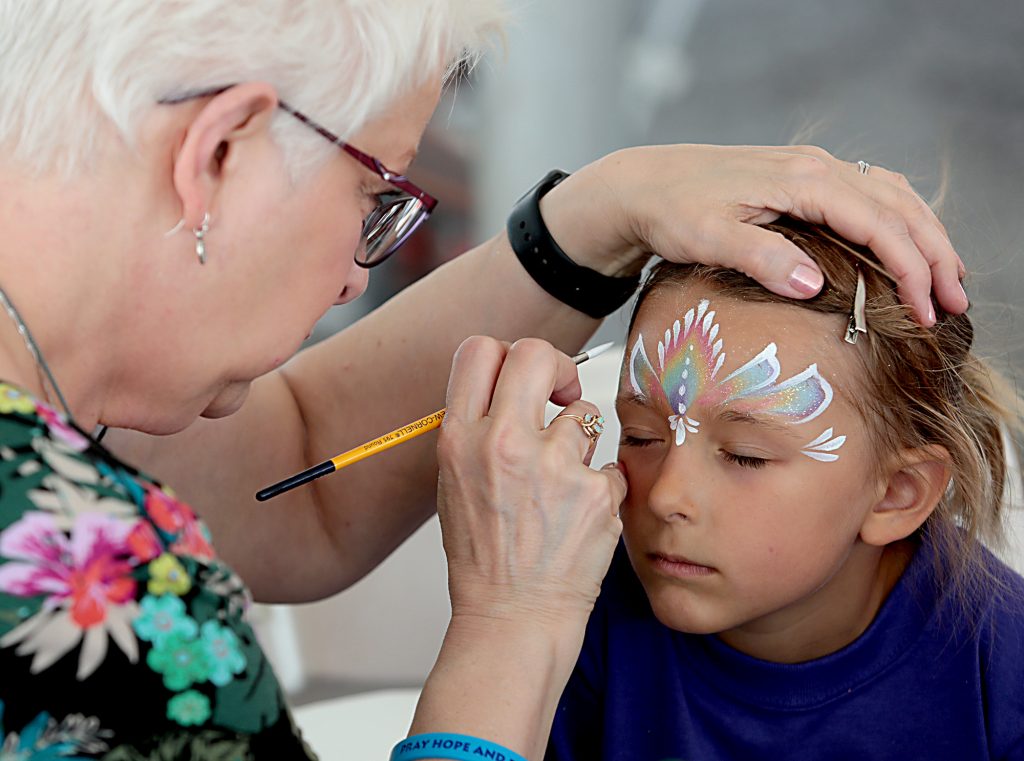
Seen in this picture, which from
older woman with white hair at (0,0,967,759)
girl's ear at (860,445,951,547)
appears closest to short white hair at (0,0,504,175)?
older woman with white hair at (0,0,967,759)

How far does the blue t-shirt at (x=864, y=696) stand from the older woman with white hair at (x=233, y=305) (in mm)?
357

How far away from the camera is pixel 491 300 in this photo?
1355 millimetres

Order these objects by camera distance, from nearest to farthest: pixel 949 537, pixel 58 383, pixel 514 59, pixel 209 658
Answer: pixel 209 658, pixel 58 383, pixel 949 537, pixel 514 59

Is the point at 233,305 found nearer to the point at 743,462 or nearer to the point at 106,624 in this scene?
the point at 106,624

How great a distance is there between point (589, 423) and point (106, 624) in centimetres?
51

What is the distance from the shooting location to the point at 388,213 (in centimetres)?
Result: 102

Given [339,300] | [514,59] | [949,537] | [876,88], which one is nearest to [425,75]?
[339,300]

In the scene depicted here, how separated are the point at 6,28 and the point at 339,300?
355 millimetres

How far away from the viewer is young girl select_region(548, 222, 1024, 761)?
3.84 feet

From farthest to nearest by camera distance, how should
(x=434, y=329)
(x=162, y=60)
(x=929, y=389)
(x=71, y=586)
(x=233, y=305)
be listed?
(x=434, y=329) → (x=929, y=389) → (x=233, y=305) → (x=162, y=60) → (x=71, y=586)

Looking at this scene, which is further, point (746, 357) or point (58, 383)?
point (746, 357)

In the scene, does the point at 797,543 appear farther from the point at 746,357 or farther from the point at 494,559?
the point at 494,559

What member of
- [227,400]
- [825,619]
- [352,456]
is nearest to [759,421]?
[825,619]

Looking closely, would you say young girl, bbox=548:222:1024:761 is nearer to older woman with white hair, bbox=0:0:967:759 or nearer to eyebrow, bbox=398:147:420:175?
older woman with white hair, bbox=0:0:967:759
